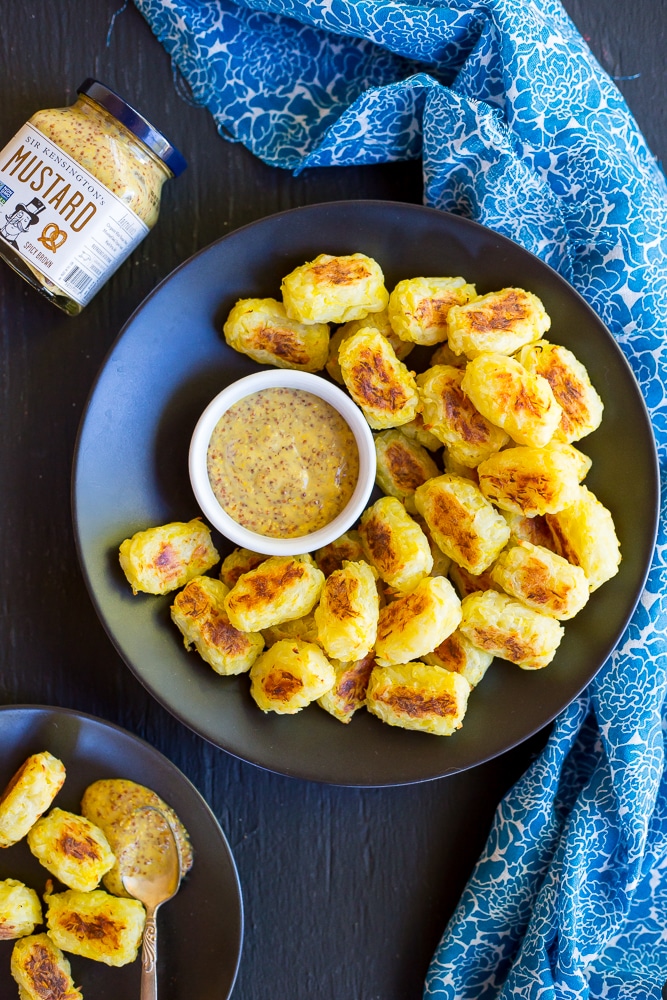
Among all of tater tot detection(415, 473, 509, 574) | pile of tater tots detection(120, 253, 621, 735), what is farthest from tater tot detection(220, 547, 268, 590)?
tater tot detection(415, 473, 509, 574)

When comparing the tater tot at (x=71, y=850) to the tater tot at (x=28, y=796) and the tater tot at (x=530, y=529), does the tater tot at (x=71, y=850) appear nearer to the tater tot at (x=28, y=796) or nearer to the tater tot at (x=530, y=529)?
the tater tot at (x=28, y=796)

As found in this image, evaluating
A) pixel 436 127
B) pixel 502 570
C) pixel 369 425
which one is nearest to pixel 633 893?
pixel 502 570

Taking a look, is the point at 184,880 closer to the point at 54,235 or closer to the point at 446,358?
the point at 446,358

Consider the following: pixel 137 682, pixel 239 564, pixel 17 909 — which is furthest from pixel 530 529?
pixel 17 909

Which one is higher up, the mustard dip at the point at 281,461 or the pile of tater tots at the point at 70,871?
the mustard dip at the point at 281,461

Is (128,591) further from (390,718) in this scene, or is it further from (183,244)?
(183,244)

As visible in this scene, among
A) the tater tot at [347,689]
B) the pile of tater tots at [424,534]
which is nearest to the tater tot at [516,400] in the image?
the pile of tater tots at [424,534]
